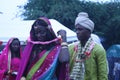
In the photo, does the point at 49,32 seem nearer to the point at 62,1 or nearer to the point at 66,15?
the point at 66,15

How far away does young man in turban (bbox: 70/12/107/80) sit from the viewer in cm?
457

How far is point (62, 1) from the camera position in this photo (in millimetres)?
28172

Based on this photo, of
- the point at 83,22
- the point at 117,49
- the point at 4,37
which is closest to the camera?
the point at 83,22

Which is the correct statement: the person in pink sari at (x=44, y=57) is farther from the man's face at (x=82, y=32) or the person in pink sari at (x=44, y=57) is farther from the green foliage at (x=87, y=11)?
the green foliage at (x=87, y=11)

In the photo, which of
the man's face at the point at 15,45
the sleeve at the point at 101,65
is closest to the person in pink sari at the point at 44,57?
the sleeve at the point at 101,65

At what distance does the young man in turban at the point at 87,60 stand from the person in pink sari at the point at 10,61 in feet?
9.54

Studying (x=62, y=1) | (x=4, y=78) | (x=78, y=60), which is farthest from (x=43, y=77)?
(x=62, y=1)

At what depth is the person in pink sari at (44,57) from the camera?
392 centimetres

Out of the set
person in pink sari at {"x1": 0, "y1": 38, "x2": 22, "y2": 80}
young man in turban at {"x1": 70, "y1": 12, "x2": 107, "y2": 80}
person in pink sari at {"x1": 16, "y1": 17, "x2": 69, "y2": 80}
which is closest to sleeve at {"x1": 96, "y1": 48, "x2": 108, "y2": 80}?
young man in turban at {"x1": 70, "y1": 12, "x2": 107, "y2": 80}

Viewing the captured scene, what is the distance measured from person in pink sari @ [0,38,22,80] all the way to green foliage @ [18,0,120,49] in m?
17.6

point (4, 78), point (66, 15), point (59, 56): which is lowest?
point (4, 78)

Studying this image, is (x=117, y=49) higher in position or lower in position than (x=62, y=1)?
lower

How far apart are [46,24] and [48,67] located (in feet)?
1.50

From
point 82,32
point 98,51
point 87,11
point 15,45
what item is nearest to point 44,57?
point 82,32
